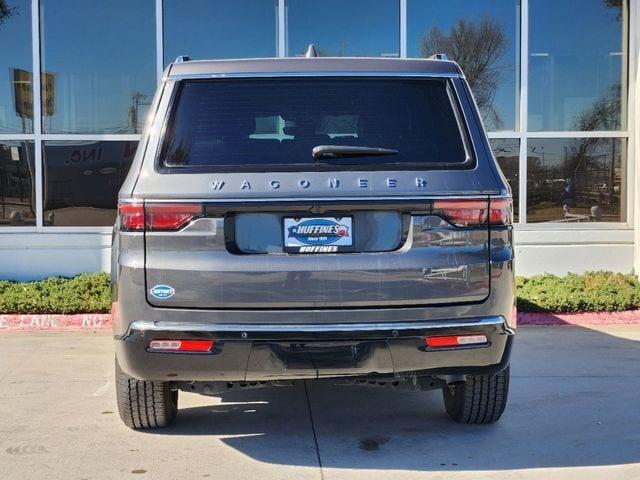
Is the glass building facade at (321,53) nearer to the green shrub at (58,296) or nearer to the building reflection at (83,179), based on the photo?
the building reflection at (83,179)

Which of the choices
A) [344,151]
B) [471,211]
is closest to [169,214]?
[344,151]

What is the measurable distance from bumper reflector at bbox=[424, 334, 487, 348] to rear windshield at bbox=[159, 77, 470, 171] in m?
0.83

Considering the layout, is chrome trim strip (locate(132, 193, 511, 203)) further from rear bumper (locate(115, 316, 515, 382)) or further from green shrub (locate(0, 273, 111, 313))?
green shrub (locate(0, 273, 111, 313))

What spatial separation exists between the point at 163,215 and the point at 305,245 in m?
0.68

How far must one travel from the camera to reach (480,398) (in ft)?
14.1

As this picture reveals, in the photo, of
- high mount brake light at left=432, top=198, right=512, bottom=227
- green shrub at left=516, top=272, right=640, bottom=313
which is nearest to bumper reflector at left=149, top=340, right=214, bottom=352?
high mount brake light at left=432, top=198, right=512, bottom=227

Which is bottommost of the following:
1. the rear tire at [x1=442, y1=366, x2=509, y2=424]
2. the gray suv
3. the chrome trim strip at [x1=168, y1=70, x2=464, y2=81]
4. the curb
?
the curb

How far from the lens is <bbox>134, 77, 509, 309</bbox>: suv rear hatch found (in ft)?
11.2

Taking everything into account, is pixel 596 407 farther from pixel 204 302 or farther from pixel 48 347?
pixel 48 347

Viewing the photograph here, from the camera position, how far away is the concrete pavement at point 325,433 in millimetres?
3865

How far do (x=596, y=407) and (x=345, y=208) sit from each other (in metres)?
2.58

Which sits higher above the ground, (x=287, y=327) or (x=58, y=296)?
(x=287, y=327)

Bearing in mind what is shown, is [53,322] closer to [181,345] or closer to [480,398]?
[181,345]

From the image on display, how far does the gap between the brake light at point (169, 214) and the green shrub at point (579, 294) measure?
524 cm
